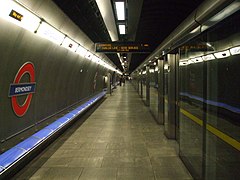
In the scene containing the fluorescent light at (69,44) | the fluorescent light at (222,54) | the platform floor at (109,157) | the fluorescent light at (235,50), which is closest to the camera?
the fluorescent light at (235,50)

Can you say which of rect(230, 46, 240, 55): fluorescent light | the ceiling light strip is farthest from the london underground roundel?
rect(230, 46, 240, 55): fluorescent light

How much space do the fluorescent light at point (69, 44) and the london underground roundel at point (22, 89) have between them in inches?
59.1

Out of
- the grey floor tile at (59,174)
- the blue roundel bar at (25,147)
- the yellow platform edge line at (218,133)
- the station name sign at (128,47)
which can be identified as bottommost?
the grey floor tile at (59,174)

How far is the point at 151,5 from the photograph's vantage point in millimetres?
4727

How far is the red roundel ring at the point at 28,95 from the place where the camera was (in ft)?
14.2

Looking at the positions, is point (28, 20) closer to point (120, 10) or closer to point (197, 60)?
point (120, 10)

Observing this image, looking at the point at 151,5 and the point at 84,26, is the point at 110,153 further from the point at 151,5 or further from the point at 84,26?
the point at 84,26

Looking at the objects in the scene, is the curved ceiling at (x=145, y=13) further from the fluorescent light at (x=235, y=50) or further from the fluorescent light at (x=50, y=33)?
the fluorescent light at (x=235, y=50)

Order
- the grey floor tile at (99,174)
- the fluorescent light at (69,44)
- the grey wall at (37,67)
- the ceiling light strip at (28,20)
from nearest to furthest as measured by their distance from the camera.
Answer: the ceiling light strip at (28,20), the grey floor tile at (99,174), the grey wall at (37,67), the fluorescent light at (69,44)

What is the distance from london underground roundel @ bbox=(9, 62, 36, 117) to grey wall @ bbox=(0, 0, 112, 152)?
9 cm

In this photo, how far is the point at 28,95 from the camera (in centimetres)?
489

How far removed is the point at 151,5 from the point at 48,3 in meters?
2.18

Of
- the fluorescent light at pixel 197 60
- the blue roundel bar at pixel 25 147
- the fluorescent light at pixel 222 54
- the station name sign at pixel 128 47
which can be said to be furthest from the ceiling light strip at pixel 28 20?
the station name sign at pixel 128 47

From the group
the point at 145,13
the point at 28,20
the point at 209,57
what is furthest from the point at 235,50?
the point at 28,20
